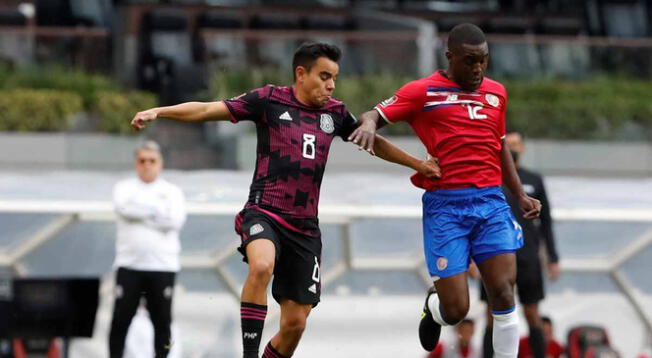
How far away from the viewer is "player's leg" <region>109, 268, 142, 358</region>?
→ 10.6 metres

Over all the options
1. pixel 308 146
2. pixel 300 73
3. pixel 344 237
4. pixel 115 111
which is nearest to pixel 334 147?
pixel 115 111

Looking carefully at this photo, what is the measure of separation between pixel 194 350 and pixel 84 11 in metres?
10.3

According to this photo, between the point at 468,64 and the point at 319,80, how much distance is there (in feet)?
2.97

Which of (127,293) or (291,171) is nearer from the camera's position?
(291,171)

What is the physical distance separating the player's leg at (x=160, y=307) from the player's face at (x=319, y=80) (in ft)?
10.5

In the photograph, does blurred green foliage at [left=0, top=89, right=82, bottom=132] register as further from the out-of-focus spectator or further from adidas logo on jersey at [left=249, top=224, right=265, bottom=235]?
adidas logo on jersey at [left=249, top=224, right=265, bottom=235]

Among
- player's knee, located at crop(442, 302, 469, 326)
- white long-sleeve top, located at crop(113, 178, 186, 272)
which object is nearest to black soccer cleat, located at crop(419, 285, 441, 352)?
player's knee, located at crop(442, 302, 469, 326)

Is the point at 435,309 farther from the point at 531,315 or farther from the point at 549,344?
the point at 549,344

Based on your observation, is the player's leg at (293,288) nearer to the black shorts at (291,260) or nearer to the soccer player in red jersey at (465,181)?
the black shorts at (291,260)

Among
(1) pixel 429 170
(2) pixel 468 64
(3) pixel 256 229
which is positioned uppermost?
(2) pixel 468 64

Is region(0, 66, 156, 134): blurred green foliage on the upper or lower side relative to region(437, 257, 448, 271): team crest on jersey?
upper

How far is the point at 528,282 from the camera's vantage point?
35.1ft

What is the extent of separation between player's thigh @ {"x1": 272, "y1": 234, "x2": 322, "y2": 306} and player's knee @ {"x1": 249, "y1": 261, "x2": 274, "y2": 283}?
356 mm

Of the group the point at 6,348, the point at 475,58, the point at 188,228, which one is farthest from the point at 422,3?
the point at 475,58
